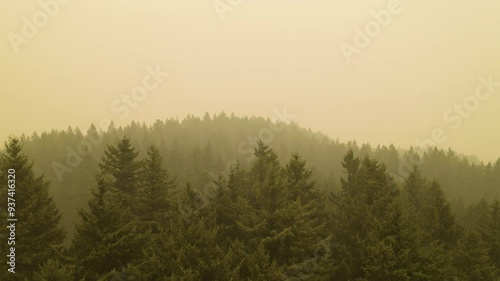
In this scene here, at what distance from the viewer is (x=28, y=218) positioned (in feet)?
85.0

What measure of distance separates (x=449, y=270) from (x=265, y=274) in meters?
14.9

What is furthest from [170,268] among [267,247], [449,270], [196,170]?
[196,170]

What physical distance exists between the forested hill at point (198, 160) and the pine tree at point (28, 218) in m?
28.5

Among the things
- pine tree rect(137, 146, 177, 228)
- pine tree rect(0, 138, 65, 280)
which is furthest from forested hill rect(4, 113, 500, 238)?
pine tree rect(0, 138, 65, 280)

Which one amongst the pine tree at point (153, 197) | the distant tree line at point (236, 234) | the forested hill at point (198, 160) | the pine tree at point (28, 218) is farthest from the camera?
the forested hill at point (198, 160)

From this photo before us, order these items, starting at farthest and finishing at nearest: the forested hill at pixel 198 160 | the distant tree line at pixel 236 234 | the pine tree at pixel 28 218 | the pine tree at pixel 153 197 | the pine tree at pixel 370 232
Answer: the forested hill at pixel 198 160, the pine tree at pixel 153 197, the pine tree at pixel 28 218, the pine tree at pixel 370 232, the distant tree line at pixel 236 234

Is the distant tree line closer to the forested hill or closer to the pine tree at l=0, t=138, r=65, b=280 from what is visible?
the pine tree at l=0, t=138, r=65, b=280

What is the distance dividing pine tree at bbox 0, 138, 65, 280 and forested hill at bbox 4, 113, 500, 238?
28.5 metres

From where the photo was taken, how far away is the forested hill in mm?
73938

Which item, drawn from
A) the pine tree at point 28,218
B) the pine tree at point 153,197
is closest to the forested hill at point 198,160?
the pine tree at point 153,197

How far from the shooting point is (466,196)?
348 ft

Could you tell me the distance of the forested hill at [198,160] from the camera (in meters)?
73.9

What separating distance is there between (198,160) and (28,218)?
60.7 metres

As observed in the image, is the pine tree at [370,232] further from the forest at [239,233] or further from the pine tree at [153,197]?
the pine tree at [153,197]
